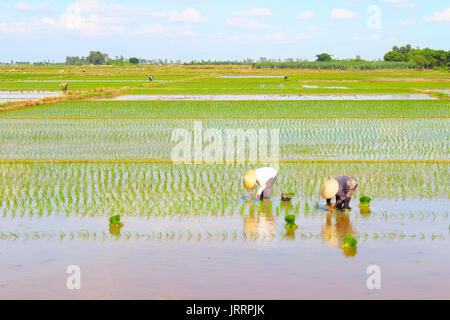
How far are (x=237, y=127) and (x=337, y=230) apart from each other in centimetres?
977

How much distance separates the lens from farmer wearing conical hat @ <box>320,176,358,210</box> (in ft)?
22.1

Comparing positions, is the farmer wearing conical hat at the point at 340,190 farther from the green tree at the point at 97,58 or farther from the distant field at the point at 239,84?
the green tree at the point at 97,58

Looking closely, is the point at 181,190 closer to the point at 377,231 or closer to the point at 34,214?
the point at 34,214

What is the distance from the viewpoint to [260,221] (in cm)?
682

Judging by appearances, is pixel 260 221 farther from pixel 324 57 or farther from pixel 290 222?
pixel 324 57

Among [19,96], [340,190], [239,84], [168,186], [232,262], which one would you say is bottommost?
[232,262]

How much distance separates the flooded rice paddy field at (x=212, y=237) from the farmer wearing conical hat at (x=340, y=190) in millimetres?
190

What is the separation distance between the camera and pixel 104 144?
1304cm

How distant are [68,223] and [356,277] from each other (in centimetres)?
353

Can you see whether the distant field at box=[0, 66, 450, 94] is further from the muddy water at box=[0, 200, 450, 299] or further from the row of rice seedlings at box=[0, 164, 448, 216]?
the muddy water at box=[0, 200, 450, 299]

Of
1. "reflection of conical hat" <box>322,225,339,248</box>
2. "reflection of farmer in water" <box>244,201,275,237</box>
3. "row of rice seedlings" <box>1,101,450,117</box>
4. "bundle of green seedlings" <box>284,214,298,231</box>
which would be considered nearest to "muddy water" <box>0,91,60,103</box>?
"row of rice seedlings" <box>1,101,450,117</box>

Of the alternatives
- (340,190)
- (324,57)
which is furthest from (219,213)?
(324,57)
